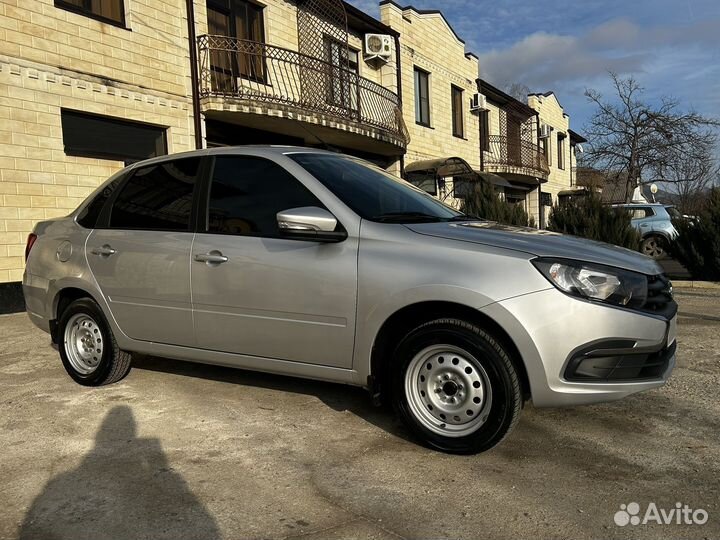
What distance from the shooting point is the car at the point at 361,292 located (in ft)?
9.34

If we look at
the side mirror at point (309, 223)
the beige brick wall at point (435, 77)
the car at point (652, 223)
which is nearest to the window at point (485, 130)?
the beige brick wall at point (435, 77)

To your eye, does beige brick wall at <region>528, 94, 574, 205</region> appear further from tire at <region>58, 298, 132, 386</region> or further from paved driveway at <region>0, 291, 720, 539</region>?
tire at <region>58, 298, 132, 386</region>

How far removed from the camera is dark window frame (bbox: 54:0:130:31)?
30.0ft

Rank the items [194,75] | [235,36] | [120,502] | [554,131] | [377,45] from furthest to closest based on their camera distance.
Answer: [554,131]
[377,45]
[235,36]
[194,75]
[120,502]

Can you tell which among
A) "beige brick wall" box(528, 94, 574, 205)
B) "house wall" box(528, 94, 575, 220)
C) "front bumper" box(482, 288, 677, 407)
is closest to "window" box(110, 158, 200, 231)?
"front bumper" box(482, 288, 677, 407)

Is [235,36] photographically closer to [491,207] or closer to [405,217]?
[491,207]

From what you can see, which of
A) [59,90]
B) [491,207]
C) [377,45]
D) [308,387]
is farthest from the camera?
[377,45]

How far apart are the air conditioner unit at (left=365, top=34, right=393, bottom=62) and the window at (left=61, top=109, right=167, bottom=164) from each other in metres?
7.65

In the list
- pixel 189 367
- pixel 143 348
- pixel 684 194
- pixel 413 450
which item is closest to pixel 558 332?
pixel 413 450

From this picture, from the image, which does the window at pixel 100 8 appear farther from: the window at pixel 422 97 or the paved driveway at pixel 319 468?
the window at pixel 422 97

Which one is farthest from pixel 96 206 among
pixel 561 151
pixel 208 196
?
pixel 561 151

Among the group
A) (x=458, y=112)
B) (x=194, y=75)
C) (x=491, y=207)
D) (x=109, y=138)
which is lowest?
(x=491, y=207)

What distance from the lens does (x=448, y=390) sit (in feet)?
10.1

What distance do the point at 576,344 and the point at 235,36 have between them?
11.6m
